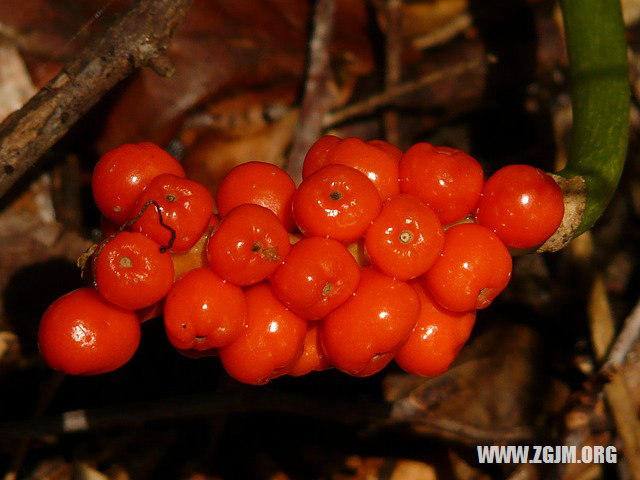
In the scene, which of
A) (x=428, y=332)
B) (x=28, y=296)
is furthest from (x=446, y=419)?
(x=28, y=296)

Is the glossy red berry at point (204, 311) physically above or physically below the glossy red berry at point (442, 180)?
below

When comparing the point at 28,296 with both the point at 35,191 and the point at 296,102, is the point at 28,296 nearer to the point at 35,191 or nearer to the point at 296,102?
the point at 35,191

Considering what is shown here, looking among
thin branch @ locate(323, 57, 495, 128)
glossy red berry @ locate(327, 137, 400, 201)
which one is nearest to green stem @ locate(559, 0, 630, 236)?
glossy red berry @ locate(327, 137, 400, 201)

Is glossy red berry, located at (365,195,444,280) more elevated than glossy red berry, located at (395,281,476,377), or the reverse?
glossy red berry, located at (365,195,444,280)

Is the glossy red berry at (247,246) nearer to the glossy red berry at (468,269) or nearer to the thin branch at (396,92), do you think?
the glossy red berry at (468,269)

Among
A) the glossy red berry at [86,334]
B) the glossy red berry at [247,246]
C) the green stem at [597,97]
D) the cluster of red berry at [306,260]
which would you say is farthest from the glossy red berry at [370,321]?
the green stem at [597,97]

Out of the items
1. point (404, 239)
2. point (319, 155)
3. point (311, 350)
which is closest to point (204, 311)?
point (311, 350)

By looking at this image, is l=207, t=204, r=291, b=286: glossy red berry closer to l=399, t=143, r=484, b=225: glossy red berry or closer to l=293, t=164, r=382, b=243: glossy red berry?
l=293, t=164, r=382, b=243: glossy red berry

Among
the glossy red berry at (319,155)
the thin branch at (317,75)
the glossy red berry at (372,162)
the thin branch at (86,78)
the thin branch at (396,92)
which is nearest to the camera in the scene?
the glossy red berry at (372,162)
